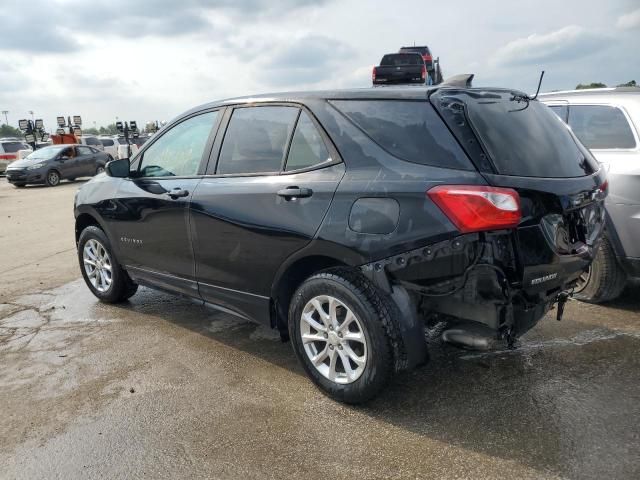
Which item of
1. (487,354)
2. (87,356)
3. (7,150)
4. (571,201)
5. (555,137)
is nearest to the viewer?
(571,201)

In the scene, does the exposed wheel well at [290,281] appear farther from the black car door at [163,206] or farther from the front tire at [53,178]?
the front tire at [53,178]

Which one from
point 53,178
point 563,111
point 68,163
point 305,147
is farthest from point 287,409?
point 68,163

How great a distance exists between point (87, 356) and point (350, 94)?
269 cm

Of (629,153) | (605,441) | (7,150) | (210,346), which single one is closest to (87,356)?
(210,346)

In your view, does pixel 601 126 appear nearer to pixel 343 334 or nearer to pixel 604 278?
pixel 604 278

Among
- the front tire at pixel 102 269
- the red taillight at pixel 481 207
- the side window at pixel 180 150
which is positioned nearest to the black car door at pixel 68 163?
the front tire at pixel 102 269

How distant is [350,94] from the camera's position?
3.13 m

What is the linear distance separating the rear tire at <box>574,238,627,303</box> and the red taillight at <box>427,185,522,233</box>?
2010 mm

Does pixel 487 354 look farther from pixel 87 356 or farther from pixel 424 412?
pixel 87 356

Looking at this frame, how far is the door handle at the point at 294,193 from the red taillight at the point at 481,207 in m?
0.83

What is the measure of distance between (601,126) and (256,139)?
2.95m

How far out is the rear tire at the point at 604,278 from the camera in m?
4.21

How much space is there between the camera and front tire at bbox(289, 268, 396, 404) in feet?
9.18

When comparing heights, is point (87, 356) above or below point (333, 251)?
below
